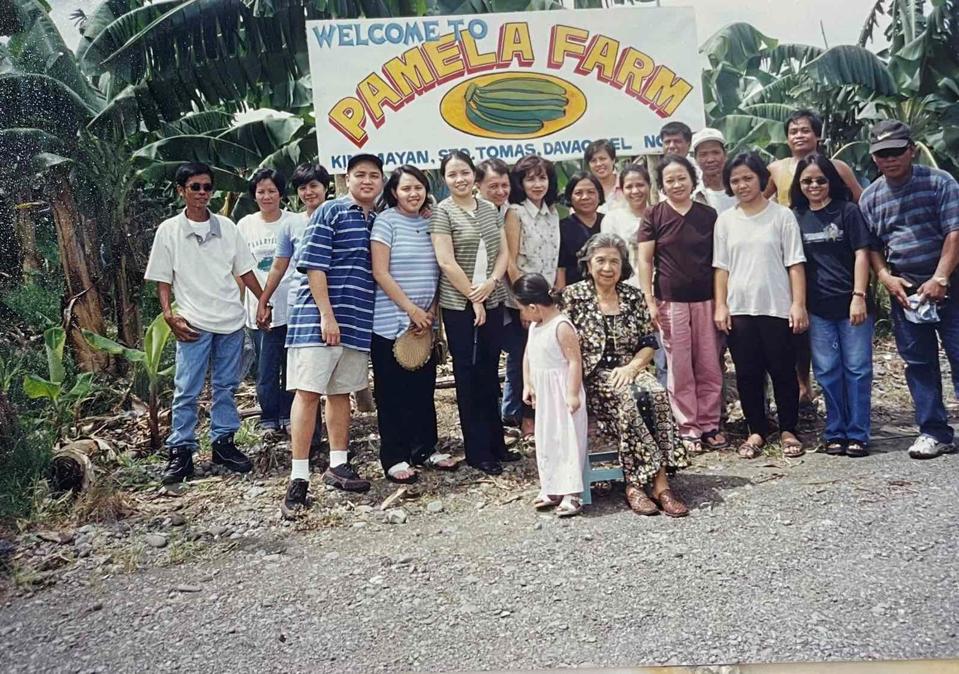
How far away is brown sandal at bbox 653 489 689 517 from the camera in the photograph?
273 centimetres

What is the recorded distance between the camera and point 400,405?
3289 millimetres

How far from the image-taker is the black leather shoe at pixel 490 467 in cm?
328

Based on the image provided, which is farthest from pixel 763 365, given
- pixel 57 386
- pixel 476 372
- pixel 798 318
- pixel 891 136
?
pixel 57 386

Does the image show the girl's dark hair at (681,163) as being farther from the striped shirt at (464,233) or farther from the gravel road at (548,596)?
the gravel road at (548,596)

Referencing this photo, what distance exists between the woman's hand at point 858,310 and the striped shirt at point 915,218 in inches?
7.7

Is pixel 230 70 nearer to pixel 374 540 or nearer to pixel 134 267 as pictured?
pixel 134 267

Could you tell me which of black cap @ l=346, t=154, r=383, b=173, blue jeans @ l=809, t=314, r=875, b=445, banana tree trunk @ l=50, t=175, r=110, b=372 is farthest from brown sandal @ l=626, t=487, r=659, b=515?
banana tree trunk @ l=50, t=175, r=110, b=372

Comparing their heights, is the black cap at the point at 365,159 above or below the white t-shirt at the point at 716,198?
above

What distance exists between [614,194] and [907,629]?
2.27m

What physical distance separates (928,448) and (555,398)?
1.56 m

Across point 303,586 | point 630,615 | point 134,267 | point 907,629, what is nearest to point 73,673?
point 303,586

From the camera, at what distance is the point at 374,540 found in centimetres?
272

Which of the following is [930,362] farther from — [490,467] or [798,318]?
A: [490,467]

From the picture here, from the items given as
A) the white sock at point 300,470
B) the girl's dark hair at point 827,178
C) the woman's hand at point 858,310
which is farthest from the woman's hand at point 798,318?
the white sock at point 300,470
